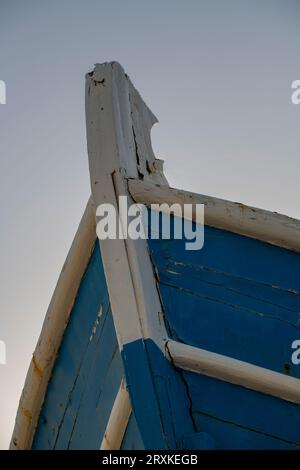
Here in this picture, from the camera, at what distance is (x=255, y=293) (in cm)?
347

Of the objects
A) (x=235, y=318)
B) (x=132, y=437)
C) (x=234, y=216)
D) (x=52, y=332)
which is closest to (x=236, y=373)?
(x=235, y=318)

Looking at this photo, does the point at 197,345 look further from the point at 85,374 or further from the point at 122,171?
the point at 122,171

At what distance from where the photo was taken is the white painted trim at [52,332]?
3.81 m

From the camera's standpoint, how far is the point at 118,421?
324 cm

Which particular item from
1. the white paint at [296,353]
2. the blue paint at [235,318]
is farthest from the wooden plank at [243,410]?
the white paint at [296,353]

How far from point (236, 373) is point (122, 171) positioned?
102 centimetres

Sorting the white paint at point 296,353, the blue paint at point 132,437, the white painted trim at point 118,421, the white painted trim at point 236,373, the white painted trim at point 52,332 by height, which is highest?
the white painted trim at point 52,332

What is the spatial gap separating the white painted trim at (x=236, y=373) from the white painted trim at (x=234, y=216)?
0.62 meters

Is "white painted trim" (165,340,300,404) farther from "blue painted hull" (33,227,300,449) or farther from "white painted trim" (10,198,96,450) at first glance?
"white painted trim" (10,198,96,450)

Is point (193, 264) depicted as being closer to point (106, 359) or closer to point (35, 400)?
point (106, 359)

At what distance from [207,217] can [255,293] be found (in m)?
0.38

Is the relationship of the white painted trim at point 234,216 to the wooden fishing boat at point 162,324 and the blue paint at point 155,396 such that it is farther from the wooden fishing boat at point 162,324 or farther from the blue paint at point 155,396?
the blue paint at point 155,396

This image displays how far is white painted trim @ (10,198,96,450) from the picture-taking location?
12.5ft
